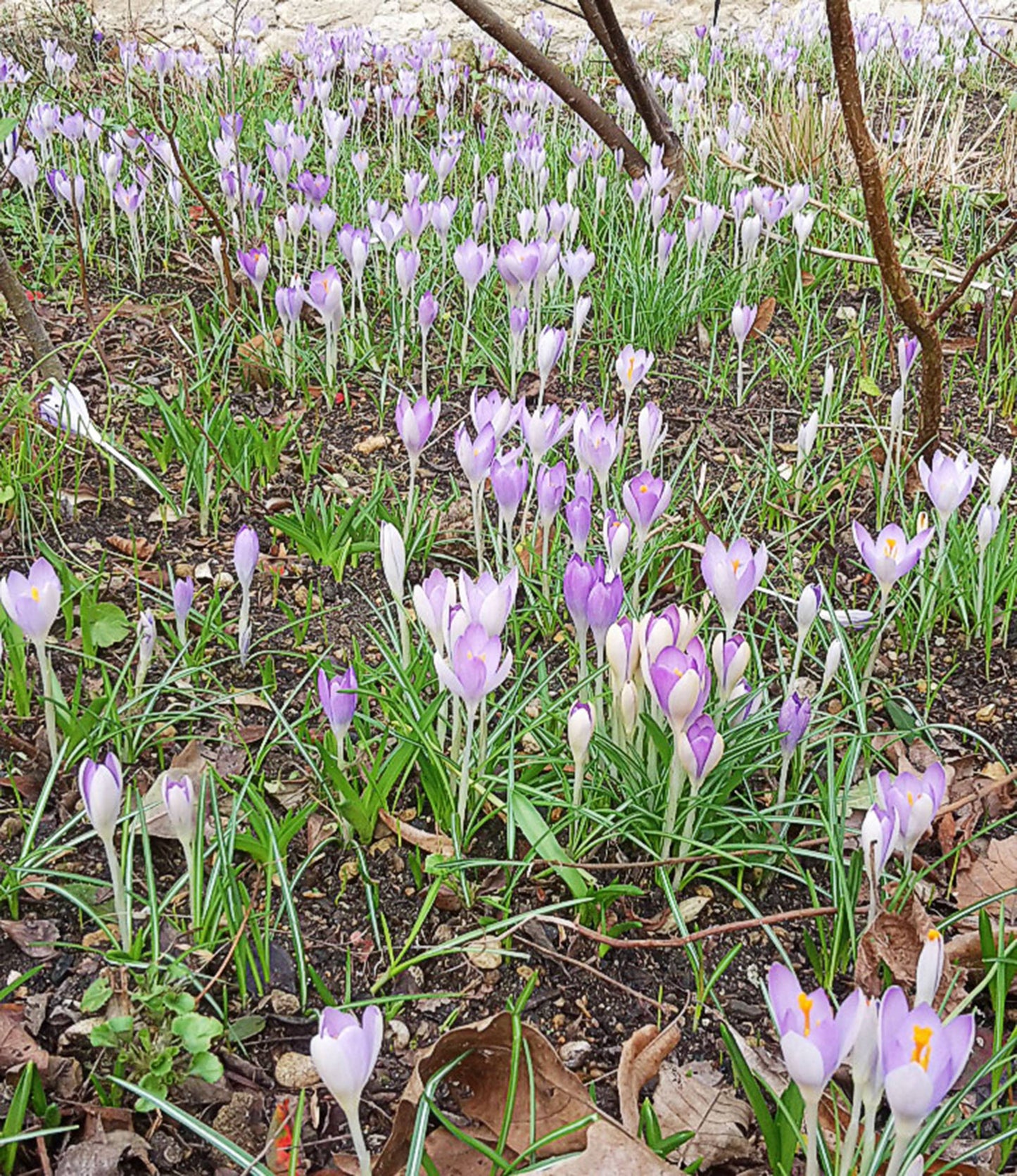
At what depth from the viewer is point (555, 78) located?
4.00 metres

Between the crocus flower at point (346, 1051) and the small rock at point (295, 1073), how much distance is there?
0.42 m

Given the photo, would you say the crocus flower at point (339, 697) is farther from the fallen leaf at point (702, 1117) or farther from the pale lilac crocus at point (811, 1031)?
the pale lilac crocus at point (811, 1031)

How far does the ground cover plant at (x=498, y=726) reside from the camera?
1.33m

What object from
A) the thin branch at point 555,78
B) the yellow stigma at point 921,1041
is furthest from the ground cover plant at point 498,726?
the thin branch at point 555,78

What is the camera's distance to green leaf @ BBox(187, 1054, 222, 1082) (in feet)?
4.43

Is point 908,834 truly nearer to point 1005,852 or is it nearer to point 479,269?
point 1005,852

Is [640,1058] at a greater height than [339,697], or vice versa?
[339,697]

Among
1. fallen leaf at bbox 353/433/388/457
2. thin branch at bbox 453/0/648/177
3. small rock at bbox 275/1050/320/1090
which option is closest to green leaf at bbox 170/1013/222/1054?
small rock at bbox 275/1050/320/1090

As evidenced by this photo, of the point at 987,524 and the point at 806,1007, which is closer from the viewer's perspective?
the point at 806,1007

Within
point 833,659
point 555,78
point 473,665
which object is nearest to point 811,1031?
point 473,665

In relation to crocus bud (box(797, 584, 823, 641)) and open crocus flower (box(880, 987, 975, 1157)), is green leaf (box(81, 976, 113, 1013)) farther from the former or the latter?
crocus bud (box(797, 584, 823, 641))

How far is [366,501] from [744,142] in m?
3.56

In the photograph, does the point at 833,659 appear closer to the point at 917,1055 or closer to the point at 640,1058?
the point at 640,1058

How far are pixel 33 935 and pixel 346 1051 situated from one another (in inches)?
29.2
